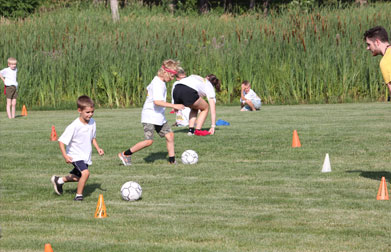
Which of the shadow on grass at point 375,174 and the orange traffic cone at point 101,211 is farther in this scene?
the shadow on grass at point 375,174

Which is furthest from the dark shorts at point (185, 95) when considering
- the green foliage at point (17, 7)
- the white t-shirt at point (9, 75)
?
→ the green foliage at point (17, 7)

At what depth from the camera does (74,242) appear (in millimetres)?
6465

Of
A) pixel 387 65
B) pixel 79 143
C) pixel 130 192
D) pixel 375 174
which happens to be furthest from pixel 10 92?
pixel 387 65

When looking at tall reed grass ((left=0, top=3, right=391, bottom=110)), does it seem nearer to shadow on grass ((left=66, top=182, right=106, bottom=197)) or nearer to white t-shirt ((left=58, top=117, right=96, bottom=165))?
shadow on grass ((left=66, top=182, right=106, bottom=197))

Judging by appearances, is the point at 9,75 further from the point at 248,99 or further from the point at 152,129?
the point at 152,129

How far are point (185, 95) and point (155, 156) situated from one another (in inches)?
107

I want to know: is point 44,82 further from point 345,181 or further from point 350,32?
point 345,181

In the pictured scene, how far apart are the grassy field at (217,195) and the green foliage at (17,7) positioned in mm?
25749

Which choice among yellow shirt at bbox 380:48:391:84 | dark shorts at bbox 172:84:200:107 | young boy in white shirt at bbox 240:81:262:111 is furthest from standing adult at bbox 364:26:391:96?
young boy in white shirt at bbox 240:81:262:111

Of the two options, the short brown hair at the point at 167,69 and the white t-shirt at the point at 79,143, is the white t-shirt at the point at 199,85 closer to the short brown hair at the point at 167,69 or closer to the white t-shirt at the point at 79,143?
the short brown hair at the point at 167,69

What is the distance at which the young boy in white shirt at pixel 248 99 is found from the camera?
20984 millimetres

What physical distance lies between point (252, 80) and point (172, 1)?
26.6 meters

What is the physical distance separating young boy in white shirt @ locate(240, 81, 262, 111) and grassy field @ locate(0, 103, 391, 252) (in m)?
5.07

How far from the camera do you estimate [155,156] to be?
12469 mm
